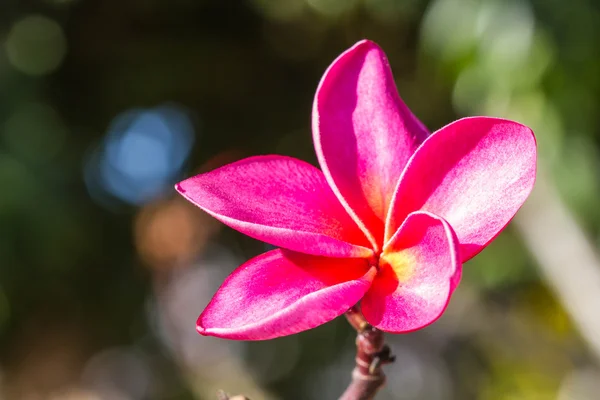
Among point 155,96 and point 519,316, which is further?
point 155,96

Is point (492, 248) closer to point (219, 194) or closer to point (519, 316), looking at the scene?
point (519, 316)

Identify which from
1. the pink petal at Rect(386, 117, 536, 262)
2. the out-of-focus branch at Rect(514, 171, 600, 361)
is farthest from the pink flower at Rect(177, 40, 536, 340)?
the out-of-focus branch at Rect(514, 171, 600, 361)

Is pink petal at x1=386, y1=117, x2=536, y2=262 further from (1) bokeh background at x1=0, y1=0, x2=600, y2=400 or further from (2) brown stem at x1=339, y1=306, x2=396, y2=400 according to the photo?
(1) bokeh background at x1=0, y1=0, x2=600, y2=400

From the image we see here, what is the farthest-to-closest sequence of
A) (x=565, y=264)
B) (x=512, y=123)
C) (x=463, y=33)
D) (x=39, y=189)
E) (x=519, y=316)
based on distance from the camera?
(x=519, y=316) < (x=39, y=189) < (x=565, y=264) < (x=463, y=33) < (x=512, y=123)

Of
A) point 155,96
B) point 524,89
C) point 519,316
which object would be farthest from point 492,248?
point 155,96

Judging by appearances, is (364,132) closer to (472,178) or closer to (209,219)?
(472,178)
